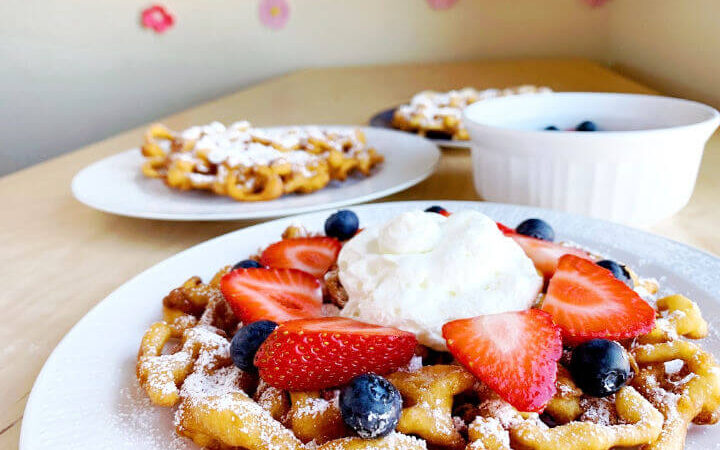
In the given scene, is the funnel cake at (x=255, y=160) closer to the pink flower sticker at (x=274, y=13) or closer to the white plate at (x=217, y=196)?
the white plate at (x=217, y=196)

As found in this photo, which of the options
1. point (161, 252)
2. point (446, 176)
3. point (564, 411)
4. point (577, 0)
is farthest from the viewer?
point (577, 0)

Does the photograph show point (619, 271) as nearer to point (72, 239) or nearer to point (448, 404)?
point (448, 404)

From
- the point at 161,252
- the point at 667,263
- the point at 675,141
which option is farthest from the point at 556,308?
the point at 161,252

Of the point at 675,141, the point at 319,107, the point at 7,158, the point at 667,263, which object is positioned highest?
the point at 675,141

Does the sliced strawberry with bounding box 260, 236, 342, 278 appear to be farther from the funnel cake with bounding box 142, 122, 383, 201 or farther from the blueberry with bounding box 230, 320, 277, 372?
the funnel cake with bounding box 142, 122, 383, 201

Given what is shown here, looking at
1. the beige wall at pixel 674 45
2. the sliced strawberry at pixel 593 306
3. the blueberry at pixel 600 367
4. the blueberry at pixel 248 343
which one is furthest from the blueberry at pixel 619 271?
the beige wall at pixel 674 45

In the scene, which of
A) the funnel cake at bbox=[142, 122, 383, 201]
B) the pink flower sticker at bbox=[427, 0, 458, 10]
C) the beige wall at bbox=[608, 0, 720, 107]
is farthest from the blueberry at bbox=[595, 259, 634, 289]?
the pink flower sticker at bbox=[427, 0, 458, 10]

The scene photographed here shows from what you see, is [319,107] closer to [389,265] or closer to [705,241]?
[705,241]
